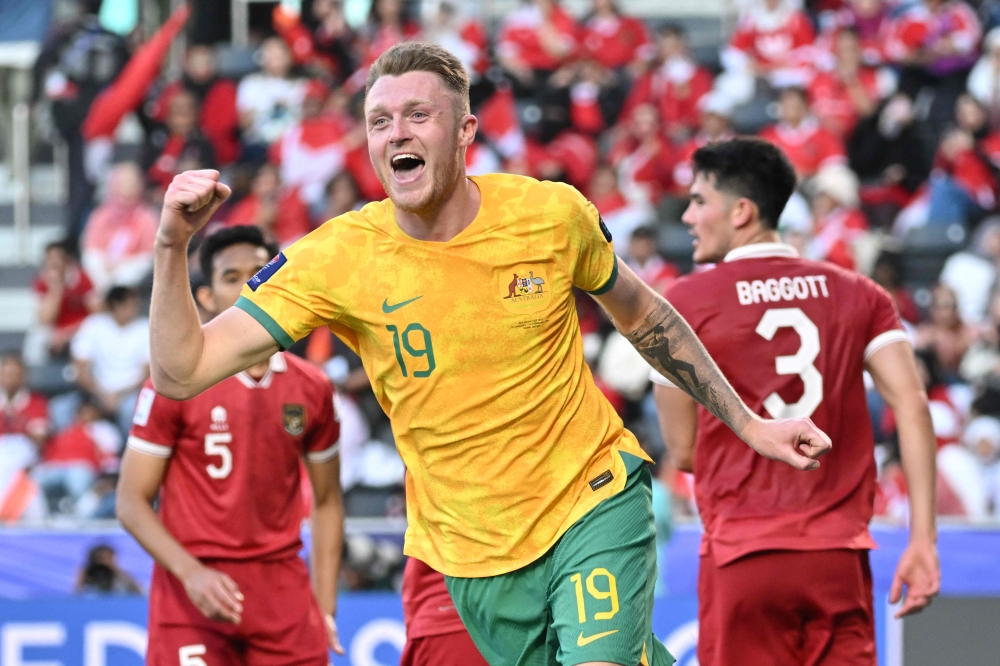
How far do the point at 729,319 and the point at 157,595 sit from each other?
251cm

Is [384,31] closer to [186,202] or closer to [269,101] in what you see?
[269,101]

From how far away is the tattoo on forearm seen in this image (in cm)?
428

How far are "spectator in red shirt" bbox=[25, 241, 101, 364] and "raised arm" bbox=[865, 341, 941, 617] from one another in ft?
29.6

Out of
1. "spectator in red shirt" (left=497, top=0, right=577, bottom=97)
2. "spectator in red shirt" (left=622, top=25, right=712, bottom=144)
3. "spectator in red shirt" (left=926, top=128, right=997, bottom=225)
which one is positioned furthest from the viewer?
"spectator in red shirt" (left=497, top=0, right=577, bottom=97)

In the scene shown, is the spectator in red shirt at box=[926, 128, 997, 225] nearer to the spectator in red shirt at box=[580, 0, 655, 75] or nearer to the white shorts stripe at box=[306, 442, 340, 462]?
the spectator in red shirt at box=[580, 0, 655, 75]

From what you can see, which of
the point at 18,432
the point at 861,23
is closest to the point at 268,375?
the point at 18,432

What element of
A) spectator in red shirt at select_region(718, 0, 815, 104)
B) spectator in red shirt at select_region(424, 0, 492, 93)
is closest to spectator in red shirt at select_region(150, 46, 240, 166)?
spectator in red shirt at select_region(424, 0, 492, 93)

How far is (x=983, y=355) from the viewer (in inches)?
423

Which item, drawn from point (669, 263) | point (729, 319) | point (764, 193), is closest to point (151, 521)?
point (729, 319)

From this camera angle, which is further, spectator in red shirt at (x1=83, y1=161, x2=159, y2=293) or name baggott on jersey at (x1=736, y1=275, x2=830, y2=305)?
spectator in red shirt at (x1=83, y1=161, x2=159, y2=293)

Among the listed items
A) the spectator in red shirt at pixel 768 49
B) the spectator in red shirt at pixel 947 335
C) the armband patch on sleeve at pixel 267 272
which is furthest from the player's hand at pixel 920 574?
the spectator in red shirt at pixel 768 49

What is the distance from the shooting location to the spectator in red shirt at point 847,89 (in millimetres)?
13047

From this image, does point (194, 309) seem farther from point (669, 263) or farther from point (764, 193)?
point (669, 263)

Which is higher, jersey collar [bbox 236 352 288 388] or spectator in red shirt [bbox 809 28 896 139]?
spectator in red shirt [bbox 809 28 896 139]
